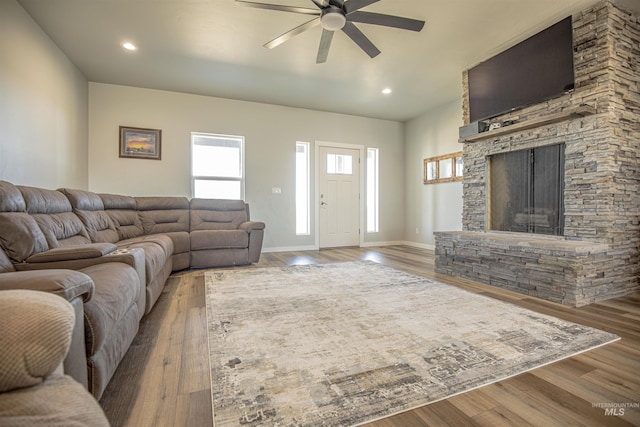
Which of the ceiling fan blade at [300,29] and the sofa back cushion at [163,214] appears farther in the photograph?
the sofa back cushion at [163,214]

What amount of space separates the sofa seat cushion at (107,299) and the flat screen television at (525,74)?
12.9ft

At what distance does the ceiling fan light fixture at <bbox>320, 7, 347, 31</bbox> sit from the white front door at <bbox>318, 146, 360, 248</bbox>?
316cm

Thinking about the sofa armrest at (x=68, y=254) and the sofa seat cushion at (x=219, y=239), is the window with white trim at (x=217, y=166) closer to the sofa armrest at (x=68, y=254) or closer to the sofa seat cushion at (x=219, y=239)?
the sofa seat cushion at (x=219, y=239)

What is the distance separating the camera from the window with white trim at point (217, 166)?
190 inches

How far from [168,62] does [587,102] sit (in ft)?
15.1

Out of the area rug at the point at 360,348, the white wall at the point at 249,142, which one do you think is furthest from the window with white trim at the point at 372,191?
the area rug at the point at 360,348

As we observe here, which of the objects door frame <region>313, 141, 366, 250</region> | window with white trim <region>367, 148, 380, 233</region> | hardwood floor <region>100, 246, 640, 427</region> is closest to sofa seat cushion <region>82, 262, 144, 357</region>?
hardwood floor <region>100, 246, 640, 427</region>

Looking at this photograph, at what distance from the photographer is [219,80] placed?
4.17 m

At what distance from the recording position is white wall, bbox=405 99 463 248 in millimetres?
4918

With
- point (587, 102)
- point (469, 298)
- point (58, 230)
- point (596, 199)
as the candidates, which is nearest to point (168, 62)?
point (58, 230)

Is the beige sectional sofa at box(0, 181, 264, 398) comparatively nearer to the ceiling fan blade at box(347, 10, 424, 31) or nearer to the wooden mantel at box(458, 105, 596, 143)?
the ceiling fan blade at box(347, 10, 424, 31)

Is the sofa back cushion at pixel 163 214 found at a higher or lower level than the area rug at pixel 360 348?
Answer: higher

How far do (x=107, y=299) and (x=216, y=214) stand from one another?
10.4 ft

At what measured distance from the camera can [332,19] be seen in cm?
235
